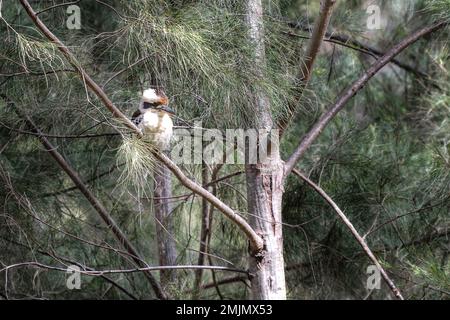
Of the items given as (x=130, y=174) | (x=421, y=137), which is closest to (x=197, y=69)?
(x=130, y=174)

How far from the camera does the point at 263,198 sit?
2672 millimetres

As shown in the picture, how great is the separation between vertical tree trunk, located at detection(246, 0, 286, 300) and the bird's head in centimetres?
27

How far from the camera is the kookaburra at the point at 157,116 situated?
8.02 ft

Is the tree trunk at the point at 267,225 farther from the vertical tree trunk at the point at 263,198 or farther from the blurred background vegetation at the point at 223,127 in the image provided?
the blurred background vegetation at the point at 223,127

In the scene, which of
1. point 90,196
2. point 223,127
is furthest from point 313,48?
point 90,196

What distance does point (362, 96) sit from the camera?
4141 millimetres

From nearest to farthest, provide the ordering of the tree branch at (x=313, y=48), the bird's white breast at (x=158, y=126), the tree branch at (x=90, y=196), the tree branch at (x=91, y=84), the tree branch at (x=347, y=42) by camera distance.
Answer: the tree branch at (x=91, y=84) < the bird's white breast at (x=158, y=126) < the tree branch at (x=313, y=48) < the tree branch at (x=90, y=196) < the tree branch at (x=347, y=42)

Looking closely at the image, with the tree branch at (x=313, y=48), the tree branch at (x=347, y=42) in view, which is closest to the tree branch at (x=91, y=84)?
the tree branch at (x=313, y=48)

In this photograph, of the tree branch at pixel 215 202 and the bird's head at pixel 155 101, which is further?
the bird's head at pixel 155 101

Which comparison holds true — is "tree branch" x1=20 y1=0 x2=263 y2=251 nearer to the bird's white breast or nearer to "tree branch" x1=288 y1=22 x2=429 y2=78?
the bird's white breast

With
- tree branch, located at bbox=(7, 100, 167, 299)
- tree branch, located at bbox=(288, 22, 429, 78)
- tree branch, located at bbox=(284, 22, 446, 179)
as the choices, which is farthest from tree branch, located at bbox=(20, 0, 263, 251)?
tree branch, located at bbox=(288, 22, 429, 78)

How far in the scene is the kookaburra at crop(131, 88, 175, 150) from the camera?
2445 mm

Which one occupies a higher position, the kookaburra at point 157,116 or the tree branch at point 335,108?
the tree branch at point 335,108

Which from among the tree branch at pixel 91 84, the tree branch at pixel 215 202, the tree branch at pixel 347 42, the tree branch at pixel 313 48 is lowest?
the tree branch at pixel 215 202
